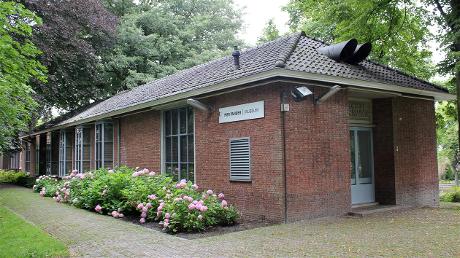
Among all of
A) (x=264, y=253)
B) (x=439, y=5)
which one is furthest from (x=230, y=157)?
(x=439, y=5)

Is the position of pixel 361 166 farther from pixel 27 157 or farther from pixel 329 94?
pixel 27 157

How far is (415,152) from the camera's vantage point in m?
13.9

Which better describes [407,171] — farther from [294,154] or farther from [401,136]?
[294,154]

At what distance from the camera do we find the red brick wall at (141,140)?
601 inches

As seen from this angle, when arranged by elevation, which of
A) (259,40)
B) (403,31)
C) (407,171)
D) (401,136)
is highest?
(259,40)

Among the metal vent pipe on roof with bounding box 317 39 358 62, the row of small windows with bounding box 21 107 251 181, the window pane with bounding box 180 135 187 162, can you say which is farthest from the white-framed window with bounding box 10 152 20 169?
the metal vent pipe on roof with bounding box 317 39 358 62

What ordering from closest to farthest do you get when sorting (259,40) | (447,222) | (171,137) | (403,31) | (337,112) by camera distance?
(447,222) < (337,112) < (171,137) < (403,31) < (259,40)

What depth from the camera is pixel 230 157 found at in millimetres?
11742

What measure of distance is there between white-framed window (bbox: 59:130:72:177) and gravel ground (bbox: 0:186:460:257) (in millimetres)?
11476

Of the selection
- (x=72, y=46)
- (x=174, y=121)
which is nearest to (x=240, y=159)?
(x=174, y=121)

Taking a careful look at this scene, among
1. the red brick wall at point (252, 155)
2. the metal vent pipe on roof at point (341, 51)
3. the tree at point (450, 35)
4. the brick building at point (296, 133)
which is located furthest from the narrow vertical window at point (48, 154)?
the tree at point (450, 35)

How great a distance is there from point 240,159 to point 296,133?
1.68 metres

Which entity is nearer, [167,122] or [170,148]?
[170,148]

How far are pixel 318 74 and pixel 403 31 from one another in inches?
352
